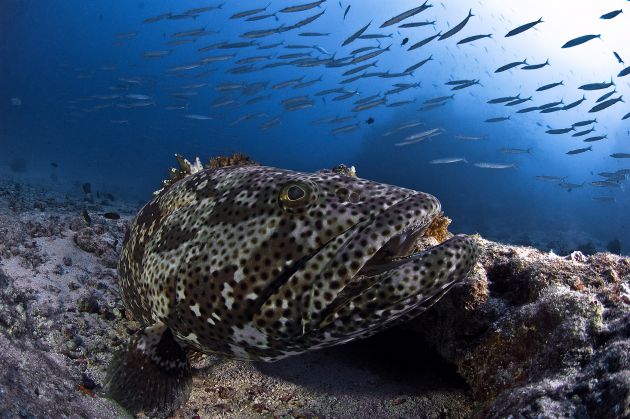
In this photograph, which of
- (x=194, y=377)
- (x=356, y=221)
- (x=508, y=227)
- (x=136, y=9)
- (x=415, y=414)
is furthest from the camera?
(x=136, y=9)

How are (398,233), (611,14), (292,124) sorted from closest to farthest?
(398,233), (611,14), (292,124)

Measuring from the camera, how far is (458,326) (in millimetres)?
3301

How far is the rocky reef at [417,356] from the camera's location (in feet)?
6.77

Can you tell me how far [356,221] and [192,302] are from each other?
3.94 feet

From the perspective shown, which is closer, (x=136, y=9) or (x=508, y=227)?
(x=508, y=227)

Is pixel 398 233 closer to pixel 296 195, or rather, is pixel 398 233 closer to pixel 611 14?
pixel 296 195

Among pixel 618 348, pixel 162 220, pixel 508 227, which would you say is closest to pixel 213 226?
pixel 162 220

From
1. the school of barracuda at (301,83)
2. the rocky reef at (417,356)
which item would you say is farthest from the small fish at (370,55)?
the rocky reef at (417,356)

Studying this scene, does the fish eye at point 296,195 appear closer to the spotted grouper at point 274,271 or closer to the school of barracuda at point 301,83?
the spotted grouper at point 274,271

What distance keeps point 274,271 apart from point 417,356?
2.52 meters

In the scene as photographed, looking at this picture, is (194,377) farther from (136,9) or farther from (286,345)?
(136,9)

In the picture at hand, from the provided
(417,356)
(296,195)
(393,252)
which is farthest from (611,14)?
(296,195)

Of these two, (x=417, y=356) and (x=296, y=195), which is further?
(x=417, y=356)

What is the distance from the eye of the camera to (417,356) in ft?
13.5
